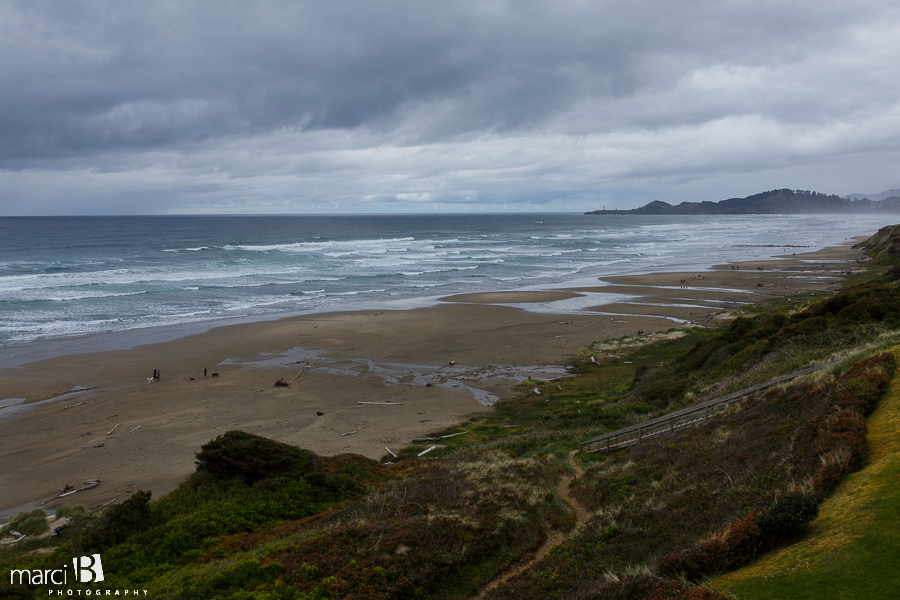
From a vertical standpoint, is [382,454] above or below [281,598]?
below

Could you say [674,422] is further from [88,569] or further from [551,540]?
[88,569]

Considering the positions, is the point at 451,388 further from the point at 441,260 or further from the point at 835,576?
the point at 441,260

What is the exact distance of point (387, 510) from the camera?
30.0 ft

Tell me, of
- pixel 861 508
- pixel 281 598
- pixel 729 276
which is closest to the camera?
pixel 861 508

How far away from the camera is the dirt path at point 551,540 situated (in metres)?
7.38

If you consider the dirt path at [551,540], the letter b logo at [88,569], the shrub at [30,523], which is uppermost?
the letter b logo at [88,569]

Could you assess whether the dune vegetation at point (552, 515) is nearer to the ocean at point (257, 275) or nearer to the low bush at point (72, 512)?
the low bush at point (72, 512)

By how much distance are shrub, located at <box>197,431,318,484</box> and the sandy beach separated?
8.80 feet

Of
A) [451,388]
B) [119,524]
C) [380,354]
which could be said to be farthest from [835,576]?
[380,354]

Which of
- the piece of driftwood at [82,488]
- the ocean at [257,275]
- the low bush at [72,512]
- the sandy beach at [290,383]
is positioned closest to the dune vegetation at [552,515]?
the low bush at [72,512]

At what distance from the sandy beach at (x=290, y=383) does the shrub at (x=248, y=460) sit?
268 centimetres

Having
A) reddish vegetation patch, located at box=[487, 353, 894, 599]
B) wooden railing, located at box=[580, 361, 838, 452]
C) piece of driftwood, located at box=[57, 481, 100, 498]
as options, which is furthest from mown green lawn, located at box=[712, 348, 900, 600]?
piece of driftwood, located at box=[57, 481, 100, 498]

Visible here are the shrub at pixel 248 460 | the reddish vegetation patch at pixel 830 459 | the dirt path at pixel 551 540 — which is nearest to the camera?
the reddish vegetation patch at pixel 830 459

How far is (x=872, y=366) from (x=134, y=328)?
33984 millimetres
